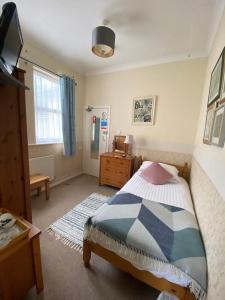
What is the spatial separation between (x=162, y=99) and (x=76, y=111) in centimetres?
206

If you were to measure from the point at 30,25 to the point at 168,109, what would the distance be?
2.59 m

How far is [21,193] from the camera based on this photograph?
47.9 inches

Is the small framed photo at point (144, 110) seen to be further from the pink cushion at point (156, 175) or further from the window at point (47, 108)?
the window at point (47, 108)

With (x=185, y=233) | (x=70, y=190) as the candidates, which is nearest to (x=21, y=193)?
(x=185, y=233)

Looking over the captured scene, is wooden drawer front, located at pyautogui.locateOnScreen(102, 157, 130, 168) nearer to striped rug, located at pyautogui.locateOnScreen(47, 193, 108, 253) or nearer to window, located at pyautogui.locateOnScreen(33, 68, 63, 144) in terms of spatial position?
striped rug, located at pyautogui.locateOnScreen(47, 193, 108, 253)

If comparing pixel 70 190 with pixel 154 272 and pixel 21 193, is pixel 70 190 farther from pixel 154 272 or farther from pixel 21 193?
pixel 154 272

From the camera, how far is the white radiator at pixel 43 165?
2.55 m

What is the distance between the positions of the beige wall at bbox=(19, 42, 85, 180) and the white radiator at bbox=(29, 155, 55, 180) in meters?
0.10

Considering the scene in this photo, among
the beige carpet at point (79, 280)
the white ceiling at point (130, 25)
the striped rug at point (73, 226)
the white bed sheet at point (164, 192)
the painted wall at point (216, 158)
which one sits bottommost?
the beige carpet at point (79, 280)

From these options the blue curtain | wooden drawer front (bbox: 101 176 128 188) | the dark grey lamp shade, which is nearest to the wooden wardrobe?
the dark grey lamp shade

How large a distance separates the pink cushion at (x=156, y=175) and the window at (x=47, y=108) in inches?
80.7

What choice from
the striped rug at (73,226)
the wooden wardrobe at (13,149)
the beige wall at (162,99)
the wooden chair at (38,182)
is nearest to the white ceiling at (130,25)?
the beige wall at (162,99)

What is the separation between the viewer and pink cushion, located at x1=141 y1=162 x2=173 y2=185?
2.22m

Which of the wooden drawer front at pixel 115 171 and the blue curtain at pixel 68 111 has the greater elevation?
the blue curtain at pixel 68 111
